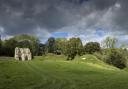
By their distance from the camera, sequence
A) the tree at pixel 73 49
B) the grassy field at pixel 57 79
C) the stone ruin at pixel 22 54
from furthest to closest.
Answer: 1. the stone ruin at pixel 22 54
2. the tree at pixel 73 49
3. the grassy field at pixel 57 79

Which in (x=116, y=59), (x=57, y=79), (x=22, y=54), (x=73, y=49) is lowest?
(x=57, y=79)

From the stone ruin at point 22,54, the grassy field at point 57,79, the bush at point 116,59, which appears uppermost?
the stone ruin at point 22,54

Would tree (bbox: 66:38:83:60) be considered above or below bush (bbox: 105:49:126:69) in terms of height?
above

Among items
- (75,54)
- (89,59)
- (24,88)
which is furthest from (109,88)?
(75,54)

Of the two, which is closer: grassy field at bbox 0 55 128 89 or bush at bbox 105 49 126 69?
grassy field at bbox 0 55 128 89

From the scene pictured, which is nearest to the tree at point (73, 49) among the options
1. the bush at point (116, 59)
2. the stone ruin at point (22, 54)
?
the bush at point (116, 59)

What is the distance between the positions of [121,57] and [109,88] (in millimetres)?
139468

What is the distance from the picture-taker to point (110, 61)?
179 metres

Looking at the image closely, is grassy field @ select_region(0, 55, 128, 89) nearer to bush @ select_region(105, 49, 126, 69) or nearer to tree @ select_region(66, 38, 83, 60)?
bush @ select_region(105, 49, 126, 69)

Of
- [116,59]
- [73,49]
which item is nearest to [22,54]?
[73,49]

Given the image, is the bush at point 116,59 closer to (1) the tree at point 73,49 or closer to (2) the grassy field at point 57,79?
(1) the tree at point 73,49

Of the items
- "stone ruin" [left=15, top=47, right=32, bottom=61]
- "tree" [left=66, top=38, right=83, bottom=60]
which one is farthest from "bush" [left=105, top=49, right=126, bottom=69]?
"stone ruin" [left=15, top=47, right=32, bottom=61]

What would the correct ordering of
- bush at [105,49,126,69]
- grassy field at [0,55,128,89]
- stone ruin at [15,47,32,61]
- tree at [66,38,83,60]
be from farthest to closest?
stone ruin at [15,47,32,61] < tree at [66,38,83,60] < bush at [105,49,126,69] < grassy field at [0,55,128,89]

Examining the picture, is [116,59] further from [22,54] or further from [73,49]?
[22,54]
